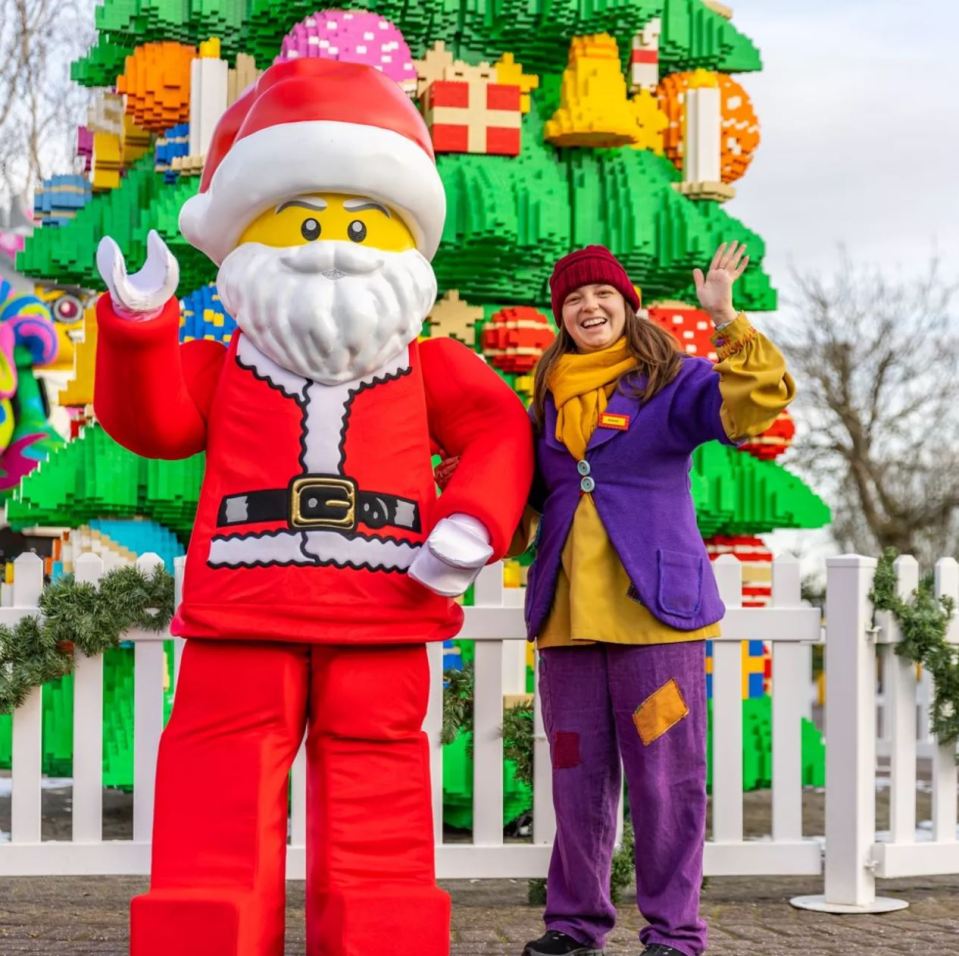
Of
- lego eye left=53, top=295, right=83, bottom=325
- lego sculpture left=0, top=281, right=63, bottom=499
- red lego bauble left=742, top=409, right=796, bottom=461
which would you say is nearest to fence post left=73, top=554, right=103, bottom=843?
red lego bauble left=742, top=409, right=796, bottom=461

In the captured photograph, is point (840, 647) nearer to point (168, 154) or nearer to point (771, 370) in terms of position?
point (771, 370)

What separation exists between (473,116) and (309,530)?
12.1 ft

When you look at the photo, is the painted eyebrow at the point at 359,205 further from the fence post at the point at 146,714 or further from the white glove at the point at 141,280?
the fence post at the point at 146,714

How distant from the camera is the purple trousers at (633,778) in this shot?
3598mm

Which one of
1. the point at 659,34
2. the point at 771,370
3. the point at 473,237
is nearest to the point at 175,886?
the point at 771,370

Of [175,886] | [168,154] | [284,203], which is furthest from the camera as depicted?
[168,154]

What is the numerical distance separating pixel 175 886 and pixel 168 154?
196 inches

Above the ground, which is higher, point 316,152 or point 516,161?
point 516,161

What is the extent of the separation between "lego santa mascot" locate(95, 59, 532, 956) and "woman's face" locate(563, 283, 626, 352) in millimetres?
334

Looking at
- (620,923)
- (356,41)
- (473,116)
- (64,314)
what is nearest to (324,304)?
(620,923)

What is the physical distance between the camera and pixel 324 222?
3633mm

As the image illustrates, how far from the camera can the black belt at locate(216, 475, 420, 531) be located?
3.49 metres

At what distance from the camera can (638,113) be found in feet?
24.0

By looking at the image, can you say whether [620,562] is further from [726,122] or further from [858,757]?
[726,122]
